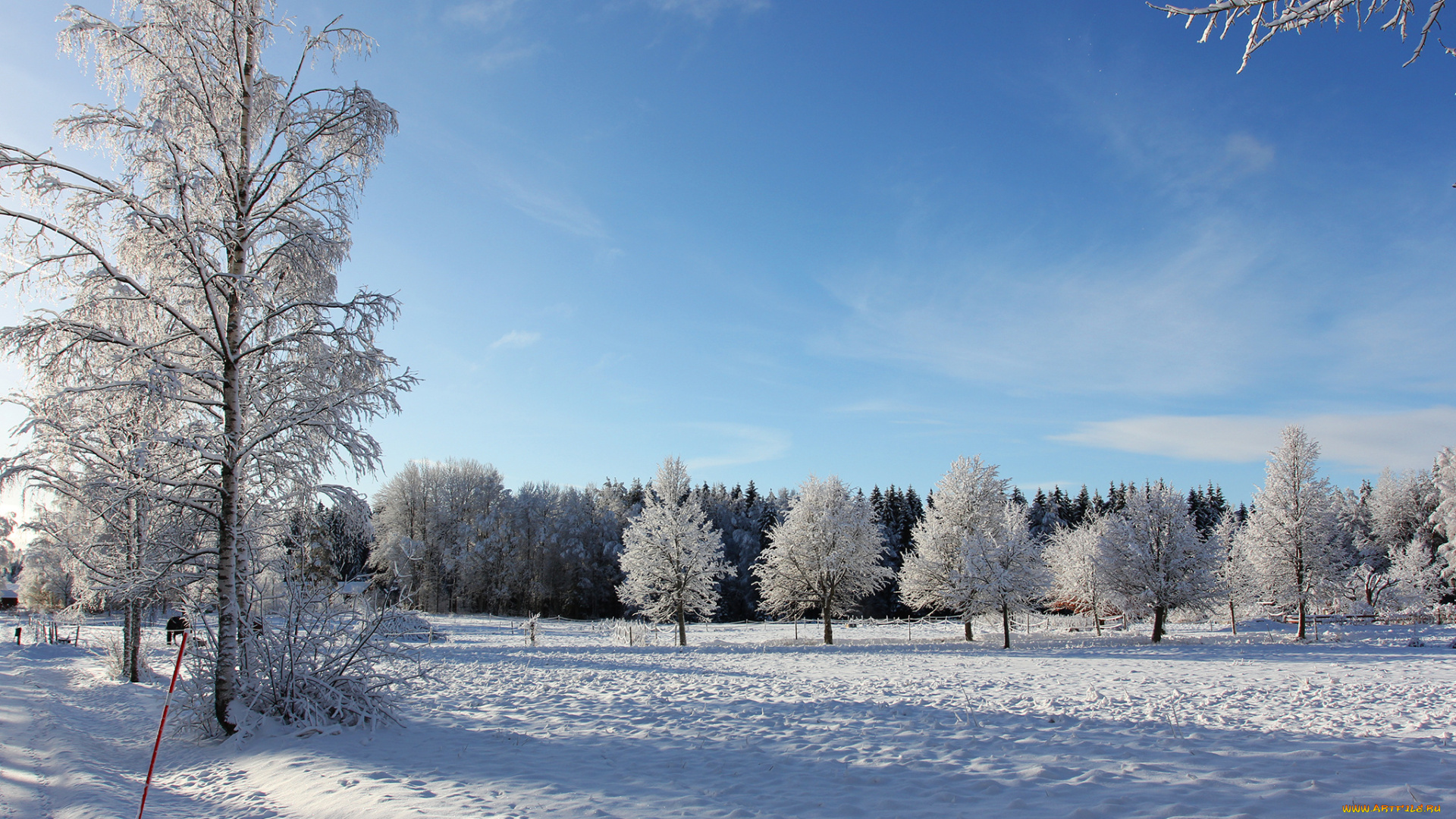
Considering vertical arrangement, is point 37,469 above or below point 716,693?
above

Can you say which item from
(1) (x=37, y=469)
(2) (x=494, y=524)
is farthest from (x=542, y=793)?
(2) (x=494, y=524)

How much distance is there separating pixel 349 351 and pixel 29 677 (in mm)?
17530

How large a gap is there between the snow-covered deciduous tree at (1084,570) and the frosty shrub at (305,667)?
28965 mm

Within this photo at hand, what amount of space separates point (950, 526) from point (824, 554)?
644cm

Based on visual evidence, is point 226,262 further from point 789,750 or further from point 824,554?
point 824,554

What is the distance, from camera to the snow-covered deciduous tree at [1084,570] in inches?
1356

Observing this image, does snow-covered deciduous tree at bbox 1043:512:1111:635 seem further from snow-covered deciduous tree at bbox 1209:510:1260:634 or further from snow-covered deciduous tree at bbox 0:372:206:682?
snow-covered deciduous tree at bbox 0:372:206:682

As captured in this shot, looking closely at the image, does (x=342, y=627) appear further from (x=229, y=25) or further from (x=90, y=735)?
(x=229, y=25)

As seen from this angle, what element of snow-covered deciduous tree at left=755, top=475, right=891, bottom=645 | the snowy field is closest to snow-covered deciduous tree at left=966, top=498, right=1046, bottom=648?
snow-covered deciduous tree at left=755, top=475, right=891, bottom=645

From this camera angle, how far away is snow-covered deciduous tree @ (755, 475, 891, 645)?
3491cm

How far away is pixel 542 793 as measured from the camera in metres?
6.78

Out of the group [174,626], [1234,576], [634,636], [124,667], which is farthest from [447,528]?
[1234,576]

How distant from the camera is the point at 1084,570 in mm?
38500

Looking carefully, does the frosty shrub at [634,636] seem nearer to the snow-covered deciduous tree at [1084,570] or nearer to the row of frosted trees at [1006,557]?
the row of frosted trees at [1006,557]
